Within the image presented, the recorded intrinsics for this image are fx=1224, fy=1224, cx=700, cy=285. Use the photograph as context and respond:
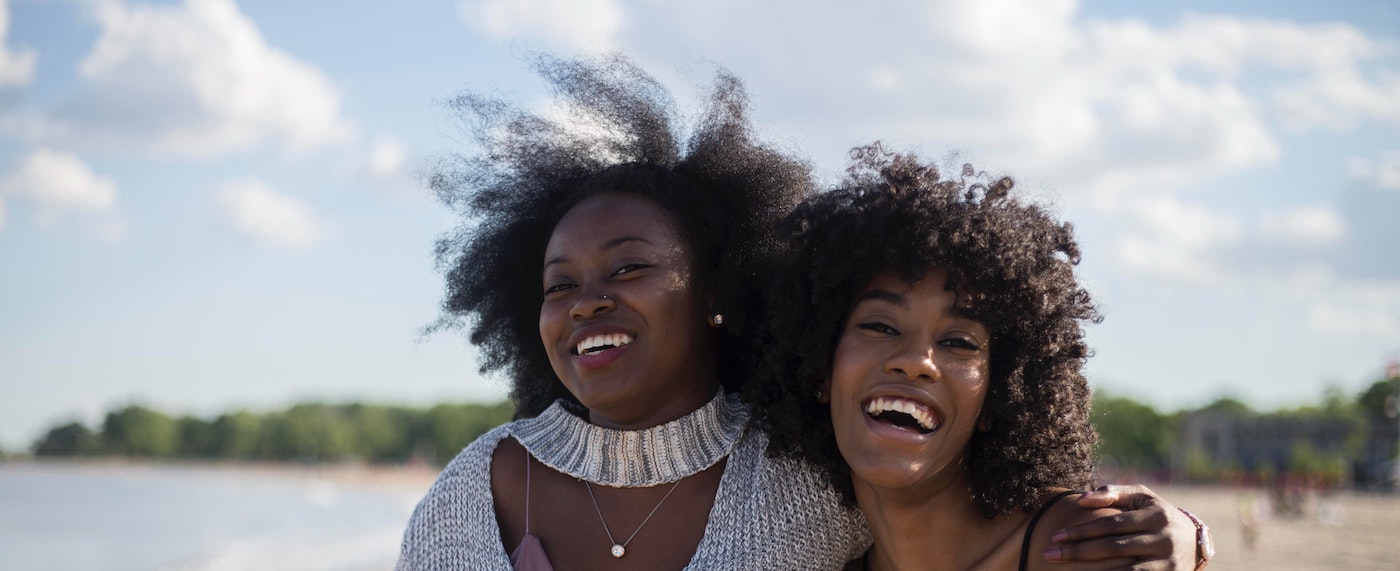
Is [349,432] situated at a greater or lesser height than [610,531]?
greater

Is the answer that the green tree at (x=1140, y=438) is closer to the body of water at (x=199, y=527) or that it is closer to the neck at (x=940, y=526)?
the body of water at (x=199, y=527)

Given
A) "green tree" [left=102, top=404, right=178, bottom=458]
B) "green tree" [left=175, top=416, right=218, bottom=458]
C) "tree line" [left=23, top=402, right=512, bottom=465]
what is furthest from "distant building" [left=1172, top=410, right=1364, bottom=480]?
"green tree" [left=102, top=404, right=178, bottom=458]

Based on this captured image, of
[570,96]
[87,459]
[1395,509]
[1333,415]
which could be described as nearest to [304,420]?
[87,459]

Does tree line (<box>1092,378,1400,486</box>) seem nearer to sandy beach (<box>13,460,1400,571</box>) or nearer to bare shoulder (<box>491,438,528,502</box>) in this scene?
sandy beach (<box>13,460,1400,571</box>)

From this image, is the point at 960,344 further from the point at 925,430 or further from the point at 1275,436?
the point at 1275,436

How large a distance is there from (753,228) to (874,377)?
1.13m

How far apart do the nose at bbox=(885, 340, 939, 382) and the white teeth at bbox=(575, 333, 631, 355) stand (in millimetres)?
949

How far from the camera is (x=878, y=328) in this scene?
3568 mm

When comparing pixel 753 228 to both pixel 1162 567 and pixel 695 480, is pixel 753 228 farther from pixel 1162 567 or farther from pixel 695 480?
pixel 1162 567

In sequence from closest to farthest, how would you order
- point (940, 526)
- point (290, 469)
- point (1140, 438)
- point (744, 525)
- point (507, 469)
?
point (940, 526), point (744, 525), point (507, 469), point (1140, 438), point (290, 469)

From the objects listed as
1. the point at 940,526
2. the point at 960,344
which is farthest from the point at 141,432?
the point at 960,344

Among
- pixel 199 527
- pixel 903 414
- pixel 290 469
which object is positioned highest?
pixel 290 469

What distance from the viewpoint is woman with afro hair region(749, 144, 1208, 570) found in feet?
11.4

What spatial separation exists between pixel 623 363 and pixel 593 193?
711 millimetres
